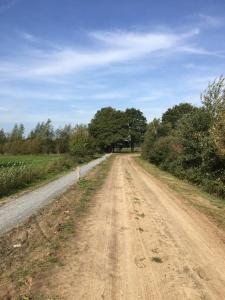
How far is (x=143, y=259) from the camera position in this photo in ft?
28.7

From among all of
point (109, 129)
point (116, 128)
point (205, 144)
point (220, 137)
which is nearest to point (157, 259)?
point (220, 137)

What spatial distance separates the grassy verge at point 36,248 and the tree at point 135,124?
102967 mm

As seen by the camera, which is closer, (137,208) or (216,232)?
(216,232)

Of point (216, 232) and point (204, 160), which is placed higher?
point (204, 160)

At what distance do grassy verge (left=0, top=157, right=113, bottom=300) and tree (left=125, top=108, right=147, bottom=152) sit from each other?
103 m

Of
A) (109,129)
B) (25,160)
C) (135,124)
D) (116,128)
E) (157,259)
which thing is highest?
(135,124)

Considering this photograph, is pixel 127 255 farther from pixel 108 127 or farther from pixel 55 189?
pixel 108 127

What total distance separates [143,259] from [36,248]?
2.75 m

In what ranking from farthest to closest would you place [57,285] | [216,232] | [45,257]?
[216,232], [45,257], [57,285]

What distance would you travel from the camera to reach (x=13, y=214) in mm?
14352

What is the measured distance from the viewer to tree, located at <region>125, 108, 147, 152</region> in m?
119

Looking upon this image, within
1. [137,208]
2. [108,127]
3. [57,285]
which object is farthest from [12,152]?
[57,285]

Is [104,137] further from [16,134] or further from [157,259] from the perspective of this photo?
[157,259]

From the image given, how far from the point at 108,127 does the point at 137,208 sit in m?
97.7
